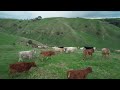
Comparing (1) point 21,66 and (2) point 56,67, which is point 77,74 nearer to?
(2) point 56,67

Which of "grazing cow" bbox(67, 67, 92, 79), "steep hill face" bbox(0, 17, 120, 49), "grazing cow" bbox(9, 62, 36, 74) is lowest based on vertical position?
"grazing cow" bbox(67, 67, 92, 79)

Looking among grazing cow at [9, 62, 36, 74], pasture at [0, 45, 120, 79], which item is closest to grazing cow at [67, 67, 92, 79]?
pasture at [0, 45, 120, 79]

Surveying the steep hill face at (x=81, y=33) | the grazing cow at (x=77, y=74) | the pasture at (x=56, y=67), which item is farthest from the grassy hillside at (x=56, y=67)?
the steep hill face at (x=81, y=33)

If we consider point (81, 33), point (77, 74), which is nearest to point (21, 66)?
point (77, 74)

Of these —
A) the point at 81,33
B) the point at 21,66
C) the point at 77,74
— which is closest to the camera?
the point at 77,74

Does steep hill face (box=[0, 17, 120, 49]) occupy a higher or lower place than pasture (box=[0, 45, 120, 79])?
higher

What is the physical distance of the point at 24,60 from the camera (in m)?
9.43

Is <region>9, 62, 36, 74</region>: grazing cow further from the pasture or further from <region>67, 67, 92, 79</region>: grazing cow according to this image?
<region>67, 67, 92, 79</region>: grazing cow

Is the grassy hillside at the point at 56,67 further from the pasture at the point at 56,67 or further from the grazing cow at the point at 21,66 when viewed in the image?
the grazing cow at the point at 21,66
